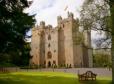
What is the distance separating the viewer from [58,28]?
94562 millimetres

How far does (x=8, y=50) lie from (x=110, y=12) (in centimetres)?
1562

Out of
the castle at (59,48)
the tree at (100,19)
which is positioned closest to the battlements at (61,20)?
the castle at (59,48)

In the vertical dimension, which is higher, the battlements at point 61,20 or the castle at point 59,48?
the battlements at point 61,20

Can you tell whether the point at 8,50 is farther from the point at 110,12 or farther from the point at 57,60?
the point at 57,60

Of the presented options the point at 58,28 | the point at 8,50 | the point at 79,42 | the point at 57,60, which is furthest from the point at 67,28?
the point at 79,42

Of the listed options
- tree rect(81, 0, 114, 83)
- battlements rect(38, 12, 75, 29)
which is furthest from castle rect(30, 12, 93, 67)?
tree rect(81, 0, 114, 83)

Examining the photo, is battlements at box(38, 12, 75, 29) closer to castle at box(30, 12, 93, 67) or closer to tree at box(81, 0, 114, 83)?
castle at box(30, 12, 93, 67)

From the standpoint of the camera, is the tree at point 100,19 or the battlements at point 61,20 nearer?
the tree at point 100,19

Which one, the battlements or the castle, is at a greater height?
the battlements

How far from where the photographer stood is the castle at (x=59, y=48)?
290 ft

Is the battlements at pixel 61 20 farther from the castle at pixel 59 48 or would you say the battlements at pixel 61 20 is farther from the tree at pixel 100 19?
the tree at pixel 100 19

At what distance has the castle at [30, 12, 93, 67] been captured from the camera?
8850 centimetres

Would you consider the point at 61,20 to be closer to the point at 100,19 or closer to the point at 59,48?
the point at 59,48

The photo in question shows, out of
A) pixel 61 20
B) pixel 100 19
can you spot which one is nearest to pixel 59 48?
pixel 61 20
